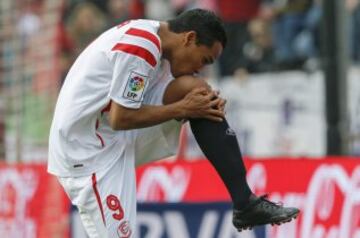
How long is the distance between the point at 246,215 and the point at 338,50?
16.9 feet

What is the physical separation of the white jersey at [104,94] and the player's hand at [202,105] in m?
0.25

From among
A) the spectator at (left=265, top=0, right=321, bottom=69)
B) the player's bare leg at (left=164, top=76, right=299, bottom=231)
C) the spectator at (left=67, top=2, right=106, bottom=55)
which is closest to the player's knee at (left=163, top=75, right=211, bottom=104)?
the player's bare leg at (left=164, top=76, right=299, bottom=231)

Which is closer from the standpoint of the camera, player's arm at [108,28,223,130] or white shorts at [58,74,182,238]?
player's arm at [108,28,223,130]

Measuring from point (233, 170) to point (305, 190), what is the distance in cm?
230

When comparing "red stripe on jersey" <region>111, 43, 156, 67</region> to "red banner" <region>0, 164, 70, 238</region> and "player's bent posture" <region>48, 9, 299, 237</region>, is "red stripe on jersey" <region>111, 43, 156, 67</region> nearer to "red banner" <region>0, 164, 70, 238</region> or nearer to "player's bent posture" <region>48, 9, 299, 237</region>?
"player's bent posture" <region>48, 9, 299, 237</region>

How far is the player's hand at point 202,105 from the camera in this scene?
662cm

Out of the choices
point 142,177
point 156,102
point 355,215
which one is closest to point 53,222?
point 142,177

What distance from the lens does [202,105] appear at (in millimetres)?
6625

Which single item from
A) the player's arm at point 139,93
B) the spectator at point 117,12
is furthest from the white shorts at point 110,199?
the spectator at point 117,12

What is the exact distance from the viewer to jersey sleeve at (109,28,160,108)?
660 centimetres

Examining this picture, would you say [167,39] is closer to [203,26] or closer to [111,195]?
[203,26]

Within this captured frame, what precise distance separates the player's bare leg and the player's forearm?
15 cm

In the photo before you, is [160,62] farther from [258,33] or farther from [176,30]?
[258,33]

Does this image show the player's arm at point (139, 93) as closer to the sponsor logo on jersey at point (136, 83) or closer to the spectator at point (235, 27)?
the sponsor logo on jersey at point (136, 83)
